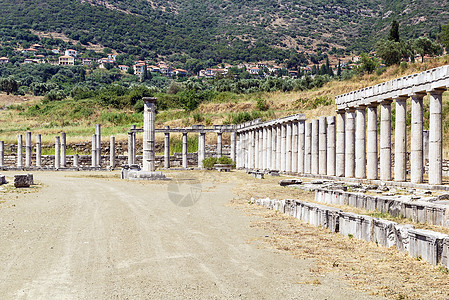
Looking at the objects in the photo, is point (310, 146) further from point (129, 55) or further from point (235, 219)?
point (129, 55)

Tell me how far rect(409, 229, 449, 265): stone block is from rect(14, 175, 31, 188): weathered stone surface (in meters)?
24.3

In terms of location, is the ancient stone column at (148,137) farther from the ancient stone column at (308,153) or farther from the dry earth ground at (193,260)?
the dry earth ground at (193,260)

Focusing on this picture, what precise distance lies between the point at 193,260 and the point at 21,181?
22.0m

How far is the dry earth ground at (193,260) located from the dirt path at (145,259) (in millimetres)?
18

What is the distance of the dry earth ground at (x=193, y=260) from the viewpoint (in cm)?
866

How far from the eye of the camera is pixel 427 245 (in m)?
10.3

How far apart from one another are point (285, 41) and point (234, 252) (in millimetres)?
192223

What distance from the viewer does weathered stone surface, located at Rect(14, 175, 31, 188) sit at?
2979 cm

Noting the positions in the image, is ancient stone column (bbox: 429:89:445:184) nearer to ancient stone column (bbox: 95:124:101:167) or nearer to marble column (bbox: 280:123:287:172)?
marble column (bbox: 280:123:287:172)

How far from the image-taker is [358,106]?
106 feet

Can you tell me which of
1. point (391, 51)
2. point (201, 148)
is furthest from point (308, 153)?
point (391, 51)

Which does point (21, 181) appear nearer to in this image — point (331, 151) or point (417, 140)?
point (331, 151)

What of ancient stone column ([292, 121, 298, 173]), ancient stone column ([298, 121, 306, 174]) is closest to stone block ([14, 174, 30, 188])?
ancient stone column ([298, 121, 306, 174])

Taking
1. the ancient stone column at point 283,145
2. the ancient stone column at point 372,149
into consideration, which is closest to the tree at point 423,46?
the ancient stone column at point 283,145
